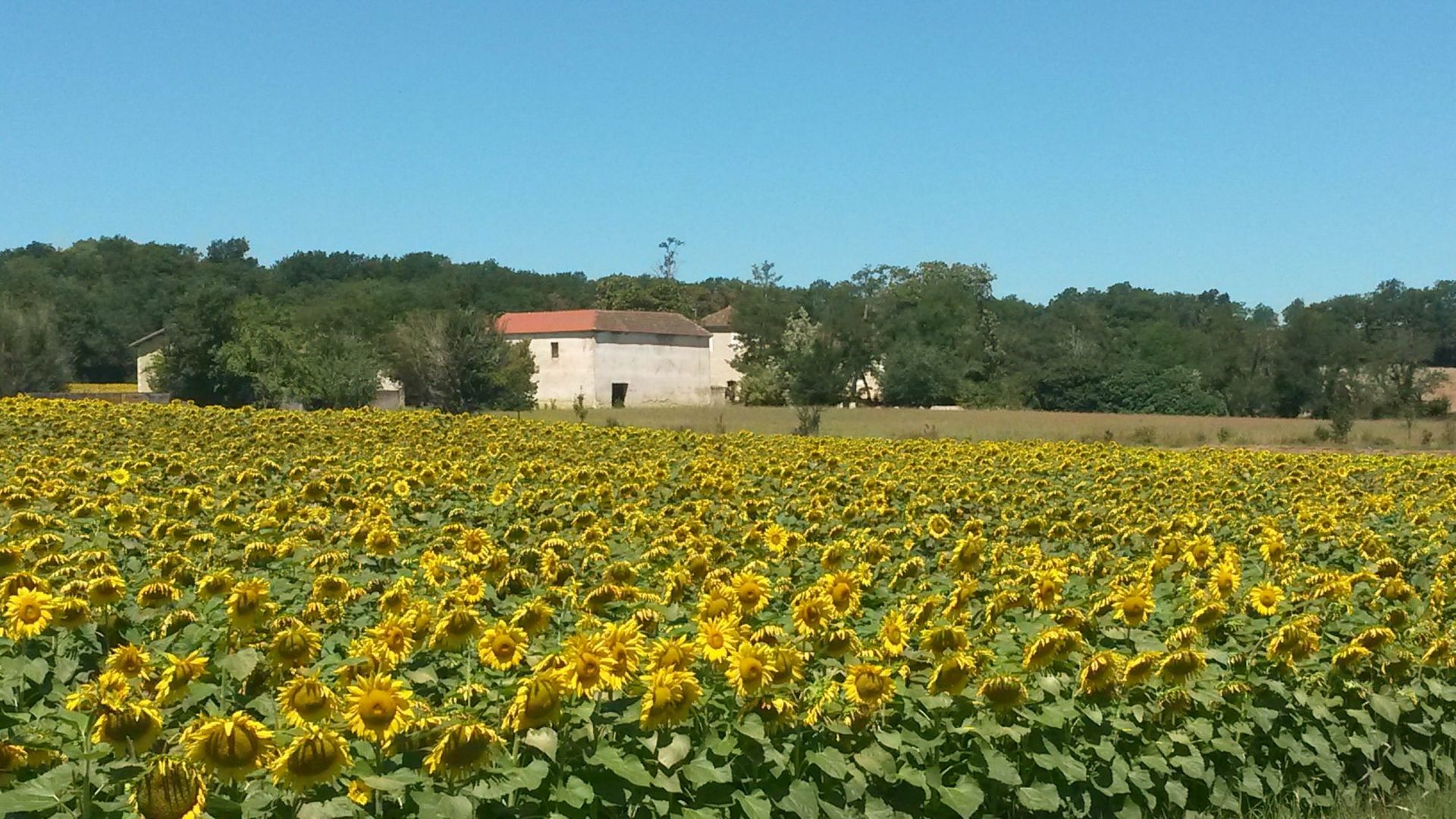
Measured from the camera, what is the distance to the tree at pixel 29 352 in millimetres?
62000

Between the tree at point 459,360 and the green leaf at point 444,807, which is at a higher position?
the tree at point 459,360

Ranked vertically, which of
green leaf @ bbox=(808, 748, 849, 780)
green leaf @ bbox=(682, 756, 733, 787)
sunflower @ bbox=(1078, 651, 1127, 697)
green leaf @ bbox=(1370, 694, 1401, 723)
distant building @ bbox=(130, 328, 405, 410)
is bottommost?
green leaf @ bbox=(1370, 694, 1401, 723)

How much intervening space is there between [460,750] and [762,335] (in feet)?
277

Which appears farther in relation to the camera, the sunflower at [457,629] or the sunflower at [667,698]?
the sunflower at [457,629]

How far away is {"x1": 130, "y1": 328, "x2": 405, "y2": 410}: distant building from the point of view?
202 ft

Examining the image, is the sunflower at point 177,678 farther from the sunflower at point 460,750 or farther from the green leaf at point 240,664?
the sunflower at point 460,750

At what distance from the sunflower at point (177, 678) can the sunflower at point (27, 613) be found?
0.82m

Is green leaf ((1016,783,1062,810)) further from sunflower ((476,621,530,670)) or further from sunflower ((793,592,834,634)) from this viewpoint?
sunflower ((476,621,530,670))

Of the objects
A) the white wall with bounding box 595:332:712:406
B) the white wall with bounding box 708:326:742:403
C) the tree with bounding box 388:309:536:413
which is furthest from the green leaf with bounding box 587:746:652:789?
the white wall with bounding box 708:326:742:403

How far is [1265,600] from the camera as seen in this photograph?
6.20 m

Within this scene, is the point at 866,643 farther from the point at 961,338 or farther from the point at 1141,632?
the point at 961,338

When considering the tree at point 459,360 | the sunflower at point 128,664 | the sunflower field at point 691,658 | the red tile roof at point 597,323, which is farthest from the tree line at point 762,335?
the sunflower at point 128,664

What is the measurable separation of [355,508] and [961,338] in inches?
3188

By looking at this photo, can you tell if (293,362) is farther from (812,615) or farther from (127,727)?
(127,727)
